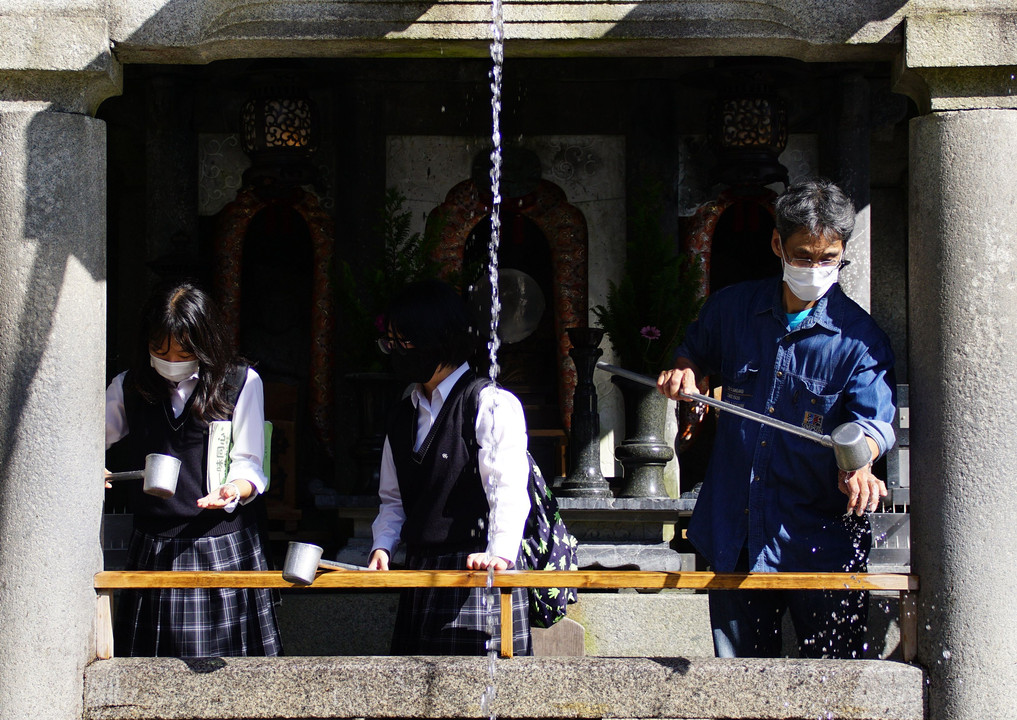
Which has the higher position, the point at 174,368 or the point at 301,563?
the point at 174,368

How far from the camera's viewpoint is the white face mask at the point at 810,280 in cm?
392

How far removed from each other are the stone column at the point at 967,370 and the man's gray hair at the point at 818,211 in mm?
452

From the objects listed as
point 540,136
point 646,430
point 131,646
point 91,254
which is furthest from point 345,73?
point 131,646

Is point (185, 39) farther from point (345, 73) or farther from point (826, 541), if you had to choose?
point (345, 73)

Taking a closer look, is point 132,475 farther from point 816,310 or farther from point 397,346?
point 816,310

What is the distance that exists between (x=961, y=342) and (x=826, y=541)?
775 millimetres

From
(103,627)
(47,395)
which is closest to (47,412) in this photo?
(47,395)

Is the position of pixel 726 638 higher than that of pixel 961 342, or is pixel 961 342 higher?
pixel 961 342

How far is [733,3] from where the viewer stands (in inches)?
167

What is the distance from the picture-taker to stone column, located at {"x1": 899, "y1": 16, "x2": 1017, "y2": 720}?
13.3ft

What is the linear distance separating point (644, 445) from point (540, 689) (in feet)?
8.39

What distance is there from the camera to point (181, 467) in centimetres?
419

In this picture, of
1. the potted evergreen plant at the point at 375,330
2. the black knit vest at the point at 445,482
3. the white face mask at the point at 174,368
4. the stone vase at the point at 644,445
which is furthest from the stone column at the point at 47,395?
the stone vase at the point at 644,445

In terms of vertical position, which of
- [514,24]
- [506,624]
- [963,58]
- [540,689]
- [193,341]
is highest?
[514,24]
